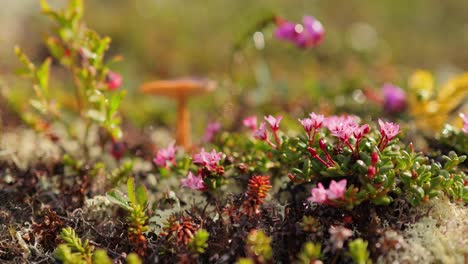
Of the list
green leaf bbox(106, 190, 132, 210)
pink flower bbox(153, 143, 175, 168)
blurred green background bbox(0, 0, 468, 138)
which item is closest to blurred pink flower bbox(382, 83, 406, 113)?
blurred green background bbox(0, 0, 468, 138)

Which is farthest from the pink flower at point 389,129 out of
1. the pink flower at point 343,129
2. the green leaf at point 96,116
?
the green leaf at point 96,116

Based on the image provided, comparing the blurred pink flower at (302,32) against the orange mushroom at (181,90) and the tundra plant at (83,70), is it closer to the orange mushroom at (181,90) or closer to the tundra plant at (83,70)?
the orange mushroom at (181,90)

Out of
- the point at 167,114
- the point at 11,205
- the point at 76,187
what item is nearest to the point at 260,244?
the point at 76,187

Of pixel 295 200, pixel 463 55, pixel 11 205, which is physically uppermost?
pixel 463 55

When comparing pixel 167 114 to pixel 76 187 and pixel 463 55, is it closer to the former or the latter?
pixel 76 187

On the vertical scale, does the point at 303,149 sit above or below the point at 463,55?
below

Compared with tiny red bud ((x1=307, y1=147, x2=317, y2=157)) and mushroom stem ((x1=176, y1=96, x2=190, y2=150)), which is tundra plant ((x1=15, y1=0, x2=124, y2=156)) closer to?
mushroom stem ((x1=176, y1=96, x2=190, y2=150))
